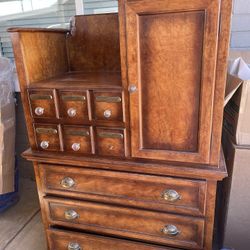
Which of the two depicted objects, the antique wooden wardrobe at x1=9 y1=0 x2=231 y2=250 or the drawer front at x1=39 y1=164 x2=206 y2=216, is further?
the drawer front at x1=39 y1=164 x2=206 y2=216

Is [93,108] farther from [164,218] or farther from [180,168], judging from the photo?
[164,218]

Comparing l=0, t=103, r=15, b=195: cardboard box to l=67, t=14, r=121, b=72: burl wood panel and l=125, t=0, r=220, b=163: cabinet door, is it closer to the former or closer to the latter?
l=67, t=14, r=121, b=72: burl wood panel

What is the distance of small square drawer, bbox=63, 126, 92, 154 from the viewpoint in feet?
4.02

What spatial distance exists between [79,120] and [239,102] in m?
0.74

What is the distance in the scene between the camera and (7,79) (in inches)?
74.5

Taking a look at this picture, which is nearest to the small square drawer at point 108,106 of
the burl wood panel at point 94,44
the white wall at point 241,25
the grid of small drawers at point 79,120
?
the grid of small drawers at point 79,120

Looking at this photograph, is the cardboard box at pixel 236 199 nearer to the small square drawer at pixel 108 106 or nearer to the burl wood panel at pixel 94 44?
the small square drawer at pixel 108 106

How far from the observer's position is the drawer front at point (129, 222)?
1.22m

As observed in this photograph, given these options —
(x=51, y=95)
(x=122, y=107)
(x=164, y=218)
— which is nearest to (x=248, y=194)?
(x=164, y=218)

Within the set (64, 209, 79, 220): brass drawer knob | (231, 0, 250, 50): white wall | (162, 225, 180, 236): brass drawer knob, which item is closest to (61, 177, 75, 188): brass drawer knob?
(64, 209, 79, 220): brass drawer knob

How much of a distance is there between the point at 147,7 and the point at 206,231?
973 millimetres

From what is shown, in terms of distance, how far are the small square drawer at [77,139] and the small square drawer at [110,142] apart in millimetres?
52

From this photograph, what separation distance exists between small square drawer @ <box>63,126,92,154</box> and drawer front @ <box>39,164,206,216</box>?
0.10 meters

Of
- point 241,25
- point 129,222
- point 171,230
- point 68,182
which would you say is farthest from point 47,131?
point 241,25
